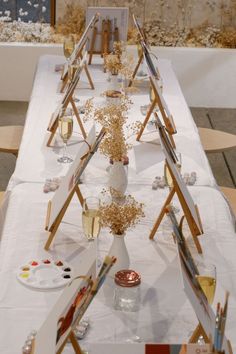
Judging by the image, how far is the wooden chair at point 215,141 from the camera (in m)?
5.19

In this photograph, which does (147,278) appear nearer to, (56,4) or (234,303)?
(234,303)

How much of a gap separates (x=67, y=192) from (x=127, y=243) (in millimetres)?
314

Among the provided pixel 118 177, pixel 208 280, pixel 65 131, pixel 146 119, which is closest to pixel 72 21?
pixel 146 119

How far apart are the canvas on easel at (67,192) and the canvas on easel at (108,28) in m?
2.80

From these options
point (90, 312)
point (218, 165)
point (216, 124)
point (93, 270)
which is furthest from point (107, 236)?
point (216, 124)

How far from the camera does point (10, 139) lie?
5285mm

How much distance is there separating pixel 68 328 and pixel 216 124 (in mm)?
5286

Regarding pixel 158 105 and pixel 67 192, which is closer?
pixel 67 192

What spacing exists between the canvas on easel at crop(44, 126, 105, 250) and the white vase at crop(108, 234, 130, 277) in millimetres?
326

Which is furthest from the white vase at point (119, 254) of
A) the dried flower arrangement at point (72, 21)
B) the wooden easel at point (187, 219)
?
the dried flower arrangement at point (72, 21)

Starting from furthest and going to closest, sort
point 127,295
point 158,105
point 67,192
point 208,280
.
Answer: point 158,105
point 67,192
point 127,295
point 208,280

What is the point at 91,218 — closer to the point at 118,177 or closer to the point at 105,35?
the point at 118,177

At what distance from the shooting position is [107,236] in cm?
327

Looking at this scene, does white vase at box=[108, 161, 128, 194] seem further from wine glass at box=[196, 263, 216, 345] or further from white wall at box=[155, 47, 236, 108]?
white wall at box=[155, 47, 236, 108]
